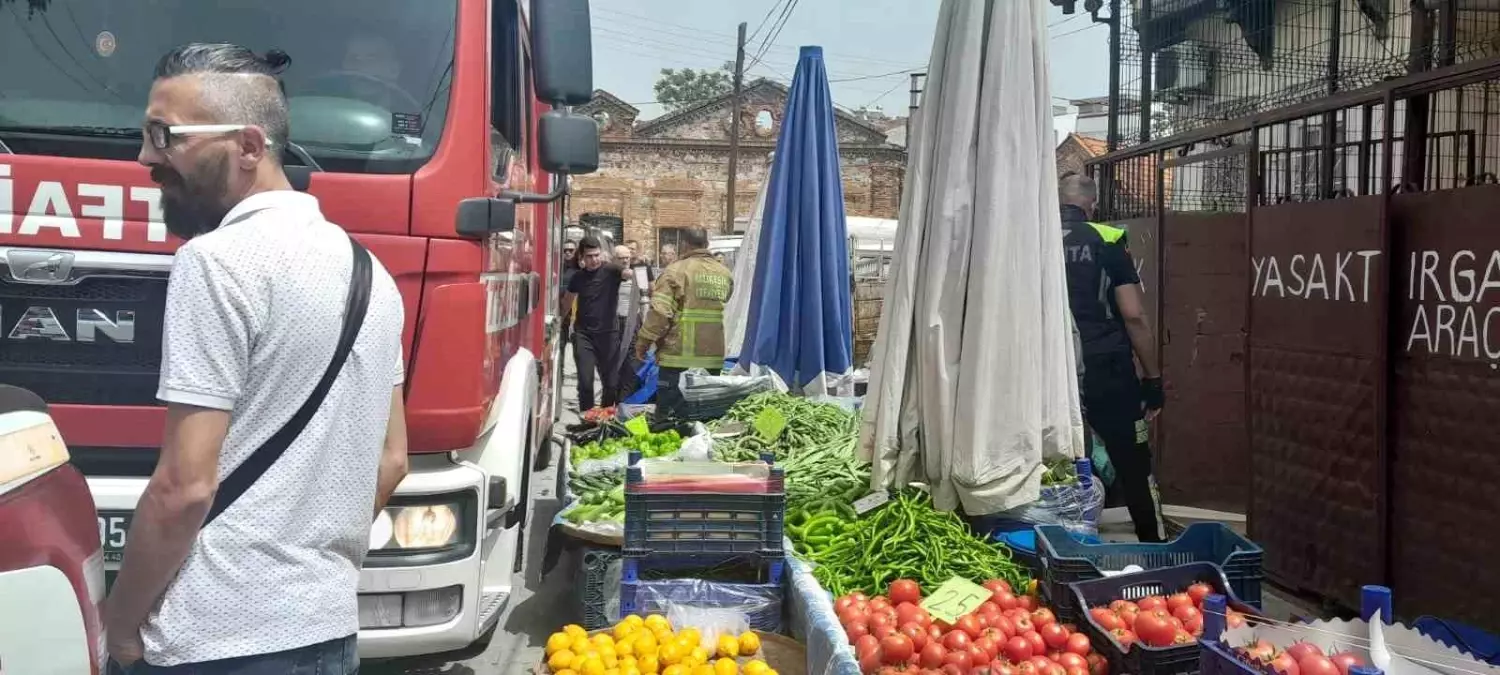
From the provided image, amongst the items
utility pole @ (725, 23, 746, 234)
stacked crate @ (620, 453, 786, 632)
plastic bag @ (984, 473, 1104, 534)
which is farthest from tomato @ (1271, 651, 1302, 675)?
utility pole @ (725, 23, 746, 234)

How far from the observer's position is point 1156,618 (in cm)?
360

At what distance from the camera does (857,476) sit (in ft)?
18.2

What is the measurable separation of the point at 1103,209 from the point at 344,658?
7.83m

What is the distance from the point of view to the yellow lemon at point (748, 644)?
427cm

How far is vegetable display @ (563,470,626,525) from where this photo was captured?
5.42m

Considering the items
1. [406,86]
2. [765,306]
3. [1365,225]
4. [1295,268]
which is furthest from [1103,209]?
[406,86]

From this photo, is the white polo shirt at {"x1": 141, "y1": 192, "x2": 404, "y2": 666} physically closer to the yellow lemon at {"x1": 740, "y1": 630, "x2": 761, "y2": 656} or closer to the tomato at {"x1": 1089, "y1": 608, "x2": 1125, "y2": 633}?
the yellow lemon at {"x1": 740, "y1": 630, "x2": 761, "y2": 656}

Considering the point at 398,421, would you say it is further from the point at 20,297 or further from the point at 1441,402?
the point at 1441,402

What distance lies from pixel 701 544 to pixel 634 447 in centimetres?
285

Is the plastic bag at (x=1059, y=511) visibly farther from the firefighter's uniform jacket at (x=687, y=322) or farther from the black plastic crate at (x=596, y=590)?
the firefighter's uniform jacket at (x=687, y=322)

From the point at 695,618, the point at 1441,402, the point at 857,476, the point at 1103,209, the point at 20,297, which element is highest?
the point at 1103,209

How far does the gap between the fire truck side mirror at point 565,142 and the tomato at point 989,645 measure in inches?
79.2

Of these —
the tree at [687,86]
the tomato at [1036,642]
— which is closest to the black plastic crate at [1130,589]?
the tomato at [1036,642]

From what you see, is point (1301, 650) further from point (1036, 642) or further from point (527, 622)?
point (527, 622)
